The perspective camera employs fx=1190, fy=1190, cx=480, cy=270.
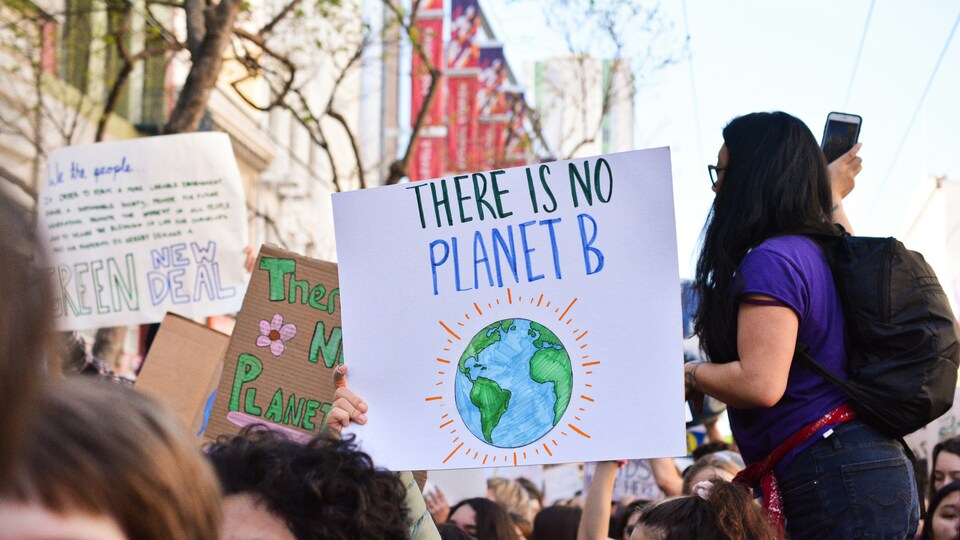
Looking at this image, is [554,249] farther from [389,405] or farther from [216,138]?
[216,138]

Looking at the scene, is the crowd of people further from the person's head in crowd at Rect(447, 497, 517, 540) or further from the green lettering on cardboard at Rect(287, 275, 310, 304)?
the person's head in crowd at Rect(447, 497, 517, 540)

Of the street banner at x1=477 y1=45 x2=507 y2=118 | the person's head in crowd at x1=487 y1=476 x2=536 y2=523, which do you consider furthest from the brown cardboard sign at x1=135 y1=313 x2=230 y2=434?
the street banner at x1=477 y1=45 x2=507 y2=118

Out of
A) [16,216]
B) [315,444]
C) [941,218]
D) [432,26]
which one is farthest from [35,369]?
[941,218]

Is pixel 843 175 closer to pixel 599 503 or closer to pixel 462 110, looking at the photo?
pixel 599 503

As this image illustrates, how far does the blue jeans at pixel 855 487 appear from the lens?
2424 millimetres

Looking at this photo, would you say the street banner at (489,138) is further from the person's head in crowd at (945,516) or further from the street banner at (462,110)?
the person's head in crowd at (945,516)

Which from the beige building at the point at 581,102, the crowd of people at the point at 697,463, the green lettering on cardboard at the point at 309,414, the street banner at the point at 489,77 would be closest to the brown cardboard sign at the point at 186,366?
the green lettering on cardboard at the point at 309,414

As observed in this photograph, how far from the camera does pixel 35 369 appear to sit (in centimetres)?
57

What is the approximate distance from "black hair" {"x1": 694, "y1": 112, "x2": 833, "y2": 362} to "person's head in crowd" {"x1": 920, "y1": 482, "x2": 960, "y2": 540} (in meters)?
1.91

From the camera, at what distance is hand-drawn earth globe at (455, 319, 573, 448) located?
2650 millimetres

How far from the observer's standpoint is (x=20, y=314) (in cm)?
55

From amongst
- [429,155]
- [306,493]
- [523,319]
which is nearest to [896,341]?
[523,319]

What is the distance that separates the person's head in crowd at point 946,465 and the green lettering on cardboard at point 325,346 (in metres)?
2.81

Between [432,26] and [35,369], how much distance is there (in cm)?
2405
